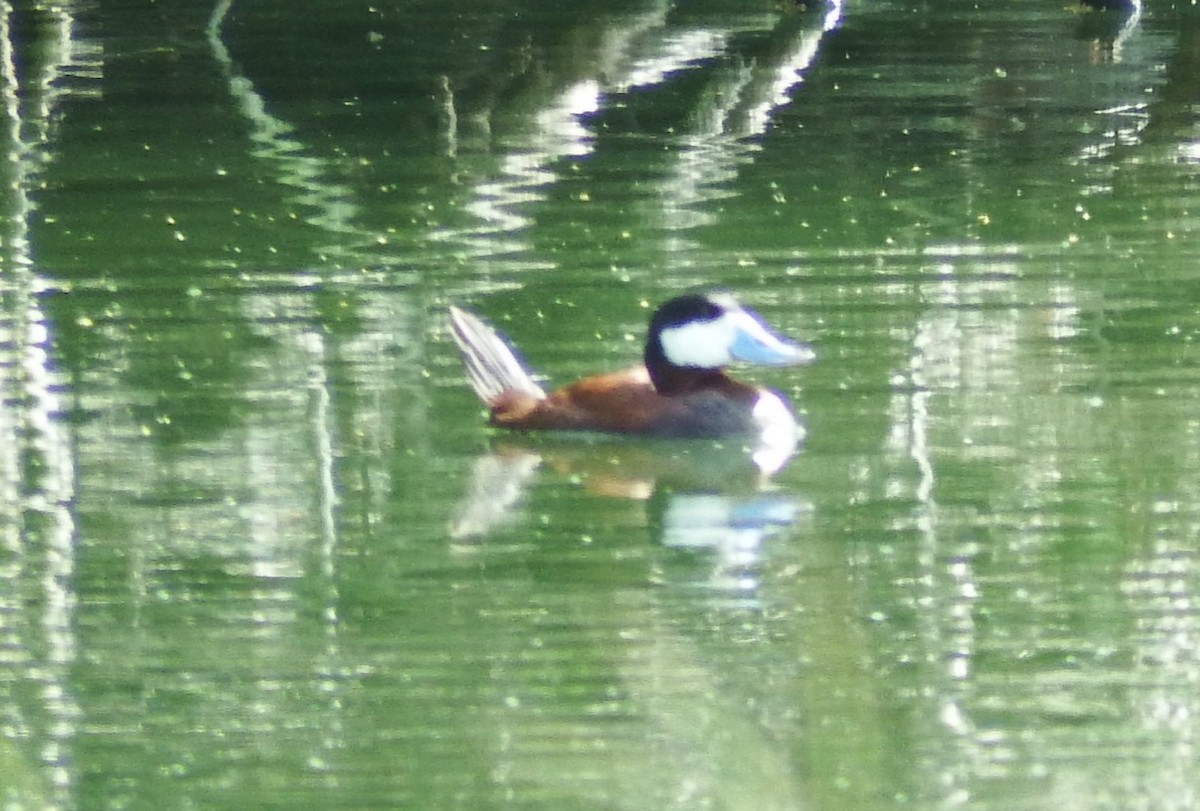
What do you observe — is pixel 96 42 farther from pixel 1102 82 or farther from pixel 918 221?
pixel 918 221

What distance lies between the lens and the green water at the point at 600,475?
6047 millimetres

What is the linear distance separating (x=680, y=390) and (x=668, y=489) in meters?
0.57

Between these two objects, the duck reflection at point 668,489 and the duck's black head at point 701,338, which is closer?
the duck reflection at point 668,489

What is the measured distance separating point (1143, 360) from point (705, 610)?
9.11 feet

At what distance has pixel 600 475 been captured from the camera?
8.52 m

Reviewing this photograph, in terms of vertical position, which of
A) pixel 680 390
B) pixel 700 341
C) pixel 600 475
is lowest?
pixel 600 475

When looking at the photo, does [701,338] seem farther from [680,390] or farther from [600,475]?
[600,475]

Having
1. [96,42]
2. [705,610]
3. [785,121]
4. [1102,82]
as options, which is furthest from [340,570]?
[96,42]

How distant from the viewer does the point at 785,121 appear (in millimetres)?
15352

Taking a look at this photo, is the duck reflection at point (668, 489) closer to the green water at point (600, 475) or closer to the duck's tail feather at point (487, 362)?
the green water at point (600, 475)

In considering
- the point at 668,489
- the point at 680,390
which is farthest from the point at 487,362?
the point at 668,489

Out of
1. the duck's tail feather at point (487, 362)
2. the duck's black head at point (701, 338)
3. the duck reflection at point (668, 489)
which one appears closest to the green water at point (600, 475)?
the duck reflection at point (668, 489)

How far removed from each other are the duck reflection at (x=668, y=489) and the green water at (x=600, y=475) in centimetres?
2

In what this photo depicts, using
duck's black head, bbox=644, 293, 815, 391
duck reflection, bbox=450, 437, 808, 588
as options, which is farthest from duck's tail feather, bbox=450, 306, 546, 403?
duck's black head, bbox=644, 293, 815, 391
